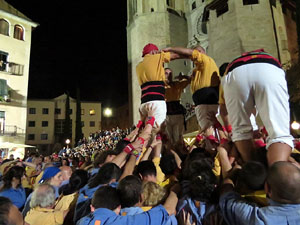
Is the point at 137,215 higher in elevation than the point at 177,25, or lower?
lower

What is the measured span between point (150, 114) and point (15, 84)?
99.7 feet

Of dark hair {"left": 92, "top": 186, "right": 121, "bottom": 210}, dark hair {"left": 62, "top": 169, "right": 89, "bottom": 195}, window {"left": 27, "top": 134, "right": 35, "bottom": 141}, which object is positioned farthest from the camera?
window {"left": 27, "top": 134, "right": 35, "bottom": 141}

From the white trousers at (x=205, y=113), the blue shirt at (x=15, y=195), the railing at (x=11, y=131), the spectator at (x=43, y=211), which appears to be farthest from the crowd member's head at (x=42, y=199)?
the railing at (x=11, y=131)

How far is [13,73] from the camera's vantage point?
29938 millimetres

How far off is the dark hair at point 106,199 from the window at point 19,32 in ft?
113

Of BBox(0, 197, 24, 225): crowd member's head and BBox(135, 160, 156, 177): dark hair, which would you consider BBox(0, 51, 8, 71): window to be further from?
BBox(0, 197, 24, 225): crowd member's head

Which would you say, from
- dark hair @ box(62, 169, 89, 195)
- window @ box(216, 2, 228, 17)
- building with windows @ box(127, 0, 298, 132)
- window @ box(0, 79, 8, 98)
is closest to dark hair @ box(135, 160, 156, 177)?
dark hair @ box(62, 169, 89, 195)

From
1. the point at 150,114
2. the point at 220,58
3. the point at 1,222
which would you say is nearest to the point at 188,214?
the point at 1,222

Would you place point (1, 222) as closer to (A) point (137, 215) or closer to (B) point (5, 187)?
(A) point (137, 215)

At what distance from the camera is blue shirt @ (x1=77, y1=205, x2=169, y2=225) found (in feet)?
7.62

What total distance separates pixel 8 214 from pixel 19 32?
35.5 meters

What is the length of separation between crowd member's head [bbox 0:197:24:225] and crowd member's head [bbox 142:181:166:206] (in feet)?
4.24

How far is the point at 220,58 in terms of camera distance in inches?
1004

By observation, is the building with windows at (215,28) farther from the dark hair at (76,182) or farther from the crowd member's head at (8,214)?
the crowd member's head at (8,214)
